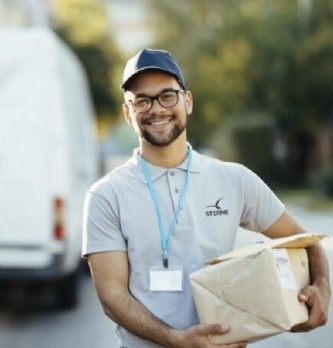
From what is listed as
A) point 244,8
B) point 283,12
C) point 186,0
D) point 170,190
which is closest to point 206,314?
point 170,190

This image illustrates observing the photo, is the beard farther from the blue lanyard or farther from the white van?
the white van

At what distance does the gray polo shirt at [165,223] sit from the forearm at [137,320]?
61 millimetres

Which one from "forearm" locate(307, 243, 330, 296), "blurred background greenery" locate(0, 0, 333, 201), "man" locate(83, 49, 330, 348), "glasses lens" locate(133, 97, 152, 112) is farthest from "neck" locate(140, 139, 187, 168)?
"blurred background greenery" locate(0, 0, 333, 201)

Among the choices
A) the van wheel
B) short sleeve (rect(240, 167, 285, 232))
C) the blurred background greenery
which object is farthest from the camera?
the blurred background greenery

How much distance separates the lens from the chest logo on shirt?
10.3 ft

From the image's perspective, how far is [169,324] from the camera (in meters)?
3.04

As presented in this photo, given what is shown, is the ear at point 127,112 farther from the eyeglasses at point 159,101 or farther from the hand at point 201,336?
the hand at point 201,336

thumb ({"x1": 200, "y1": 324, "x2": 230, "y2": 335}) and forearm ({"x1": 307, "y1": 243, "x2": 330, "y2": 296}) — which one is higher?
forearm ({"x1": 307, "y1": 243, "x2": 330, "y2": 296})

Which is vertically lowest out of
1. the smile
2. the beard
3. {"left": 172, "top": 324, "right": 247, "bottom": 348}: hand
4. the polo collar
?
{"left": 172, "top": 324, "right": 247, "bottom": 348}: hand

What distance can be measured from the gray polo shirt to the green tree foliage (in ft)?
89.6

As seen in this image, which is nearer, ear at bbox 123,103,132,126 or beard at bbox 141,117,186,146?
beard at bbox 141,117,186,146

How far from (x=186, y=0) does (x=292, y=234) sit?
137 feet

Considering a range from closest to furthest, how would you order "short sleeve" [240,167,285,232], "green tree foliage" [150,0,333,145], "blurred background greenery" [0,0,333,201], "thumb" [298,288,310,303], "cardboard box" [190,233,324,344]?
"cardboard box" [190,233,324,344] < "thumb" [298,288,310,303] < "short sleeve" [240,167,285,232] < "green tree foliage" [150,0,333,145] < "blurred background greenery" [0,0,333,201]

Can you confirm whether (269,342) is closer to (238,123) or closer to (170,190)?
(170,190)
